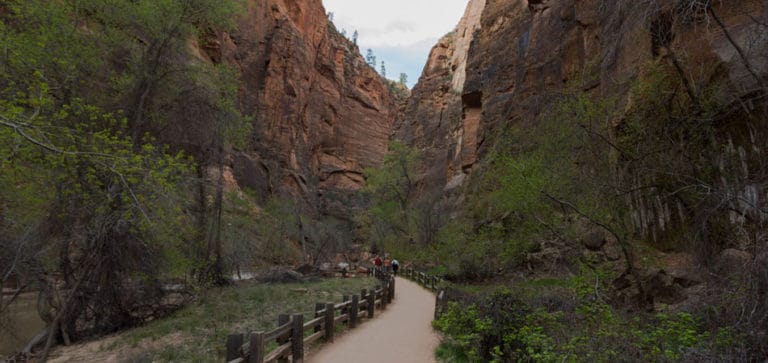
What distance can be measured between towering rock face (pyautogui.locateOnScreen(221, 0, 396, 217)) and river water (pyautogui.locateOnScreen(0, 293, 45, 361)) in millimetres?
25025

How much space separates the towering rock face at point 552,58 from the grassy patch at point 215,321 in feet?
36.1

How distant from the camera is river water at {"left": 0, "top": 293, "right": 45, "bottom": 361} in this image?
436 inches

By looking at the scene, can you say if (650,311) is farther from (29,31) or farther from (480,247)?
(29,31)

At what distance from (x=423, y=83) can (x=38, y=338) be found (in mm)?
63940

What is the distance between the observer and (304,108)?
57.4 m

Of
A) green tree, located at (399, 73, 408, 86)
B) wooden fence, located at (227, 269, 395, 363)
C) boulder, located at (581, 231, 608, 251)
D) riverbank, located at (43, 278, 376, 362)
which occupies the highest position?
green tree, located at (399, 73, 408, 86)

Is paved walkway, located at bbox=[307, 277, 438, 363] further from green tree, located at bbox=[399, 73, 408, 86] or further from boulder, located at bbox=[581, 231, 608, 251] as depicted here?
green tree, located at bbox=[399, 73, 408, 86]

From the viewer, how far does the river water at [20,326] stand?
1106 centimetres

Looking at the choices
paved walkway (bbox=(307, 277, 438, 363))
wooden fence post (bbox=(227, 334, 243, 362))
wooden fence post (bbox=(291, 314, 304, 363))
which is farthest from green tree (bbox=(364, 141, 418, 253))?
wooden fence post (bbox=(227, 334, 243, 362))

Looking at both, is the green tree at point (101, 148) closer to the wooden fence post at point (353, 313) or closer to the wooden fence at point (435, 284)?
the wooden fence post at point (353, 313)

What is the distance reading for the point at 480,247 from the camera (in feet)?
68.9

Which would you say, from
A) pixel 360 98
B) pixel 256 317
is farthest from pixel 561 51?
pixel 360 98

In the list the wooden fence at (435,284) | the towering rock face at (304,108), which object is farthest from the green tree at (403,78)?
the wooden fence at (435,284)

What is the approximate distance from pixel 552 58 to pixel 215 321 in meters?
25.5
